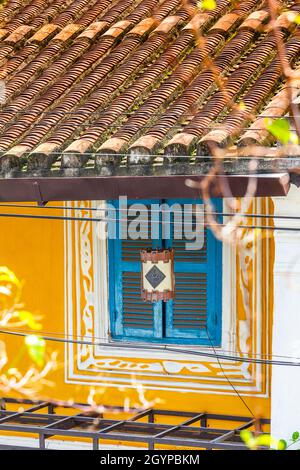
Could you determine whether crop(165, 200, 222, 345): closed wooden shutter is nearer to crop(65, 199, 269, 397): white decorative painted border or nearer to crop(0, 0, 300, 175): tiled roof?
crop(65, 199, 269, 397): white decorative painted border

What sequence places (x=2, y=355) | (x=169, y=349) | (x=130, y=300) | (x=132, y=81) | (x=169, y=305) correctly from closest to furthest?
(x=169, y=349) < (x=132, y=81) < (x=169, y=305) < (x=130, y=300) < (x=2, y=355)

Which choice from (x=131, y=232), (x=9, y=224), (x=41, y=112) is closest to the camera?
(x=41, y=112)

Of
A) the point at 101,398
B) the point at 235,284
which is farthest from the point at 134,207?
the point at 101,398

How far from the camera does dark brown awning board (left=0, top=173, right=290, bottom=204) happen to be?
5.62 metres

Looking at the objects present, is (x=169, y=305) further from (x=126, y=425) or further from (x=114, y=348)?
(x=126, y=425)

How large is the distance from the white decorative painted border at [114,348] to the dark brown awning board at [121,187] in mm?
1253

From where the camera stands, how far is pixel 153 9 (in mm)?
7723

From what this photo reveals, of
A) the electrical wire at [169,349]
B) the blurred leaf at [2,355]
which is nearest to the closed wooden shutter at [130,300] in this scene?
the electrical wire at [169,349]

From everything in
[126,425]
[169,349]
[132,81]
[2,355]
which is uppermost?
[132,81]

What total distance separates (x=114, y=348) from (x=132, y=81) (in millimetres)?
2003

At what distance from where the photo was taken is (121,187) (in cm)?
594

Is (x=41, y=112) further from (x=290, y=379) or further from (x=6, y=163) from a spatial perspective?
(x=290, y=379)

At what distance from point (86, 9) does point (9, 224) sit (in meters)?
1.78

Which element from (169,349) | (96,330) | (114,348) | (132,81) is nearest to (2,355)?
(96,330)
